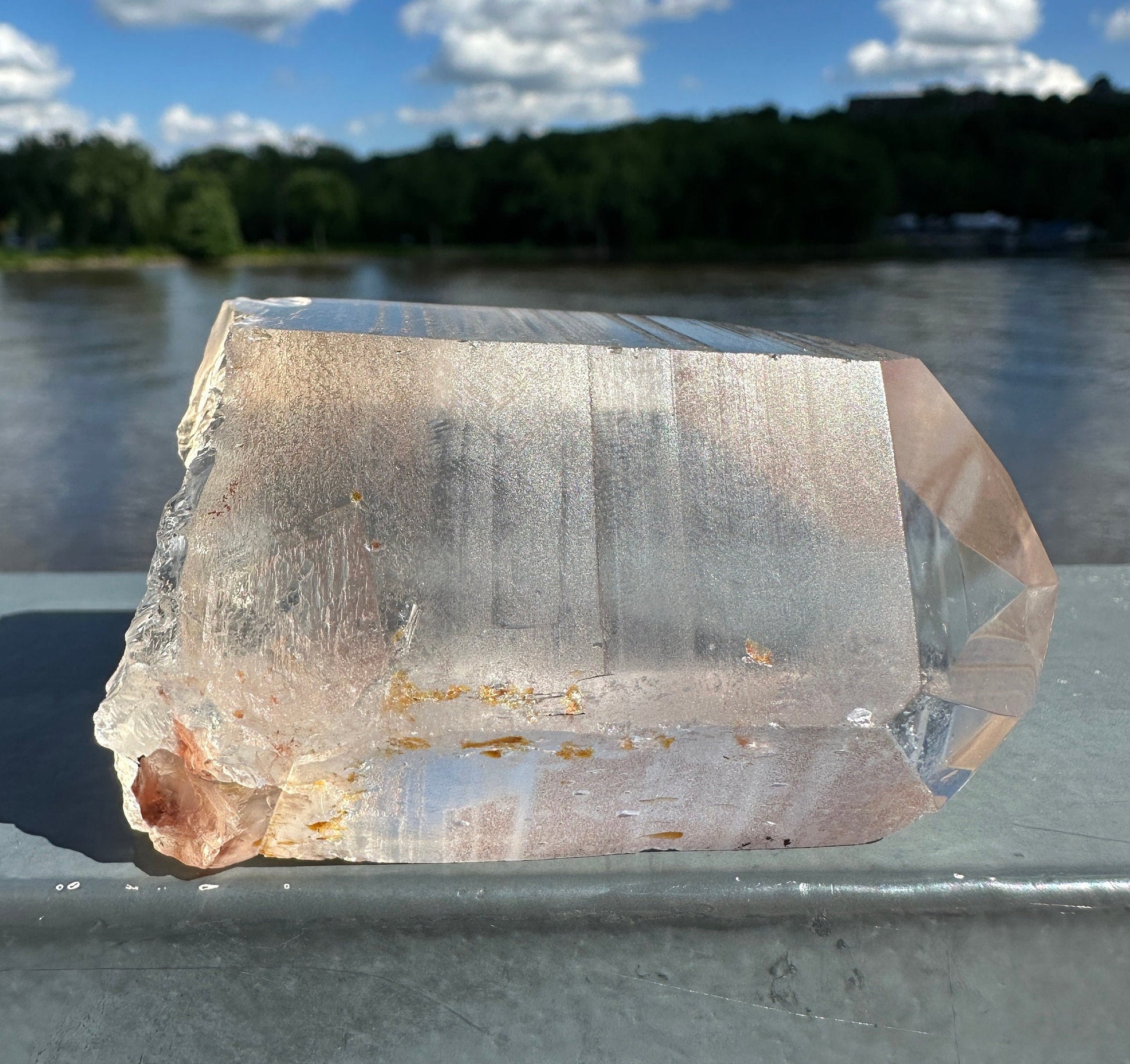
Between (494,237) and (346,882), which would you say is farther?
(494,237)

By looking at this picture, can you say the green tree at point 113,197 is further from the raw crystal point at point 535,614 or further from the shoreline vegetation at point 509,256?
the raw crystal point at point 535,614

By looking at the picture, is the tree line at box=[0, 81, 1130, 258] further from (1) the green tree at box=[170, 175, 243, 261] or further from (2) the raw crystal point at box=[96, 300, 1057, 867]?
(2) the raw crystal point at box=[96, 300, 1057, 867]

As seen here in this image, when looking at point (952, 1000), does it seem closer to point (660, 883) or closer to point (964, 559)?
point (660, 883)

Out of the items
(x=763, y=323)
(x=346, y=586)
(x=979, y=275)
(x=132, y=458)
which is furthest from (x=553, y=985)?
(x=979, y=275)

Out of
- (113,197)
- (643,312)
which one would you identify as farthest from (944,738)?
(113,197)

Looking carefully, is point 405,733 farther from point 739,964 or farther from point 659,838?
point 739,964

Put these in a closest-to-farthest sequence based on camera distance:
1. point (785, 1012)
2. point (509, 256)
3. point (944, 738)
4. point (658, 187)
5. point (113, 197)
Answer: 1. point (785, 1012)
2. point (944, 738)
3. point (509, 256)
4. point (658, 187)
5. point (113, 197)
